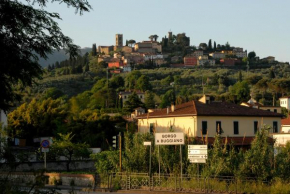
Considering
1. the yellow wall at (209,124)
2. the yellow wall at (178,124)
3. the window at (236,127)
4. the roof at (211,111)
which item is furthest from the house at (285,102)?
the yellow wall at (178,124)

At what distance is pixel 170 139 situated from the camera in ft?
101

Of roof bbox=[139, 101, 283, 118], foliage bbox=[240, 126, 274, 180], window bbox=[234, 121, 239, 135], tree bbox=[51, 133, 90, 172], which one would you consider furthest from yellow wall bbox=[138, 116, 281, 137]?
foliage bbox=[240, 126, 274, 180]

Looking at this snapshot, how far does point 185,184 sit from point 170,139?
2.48 meters

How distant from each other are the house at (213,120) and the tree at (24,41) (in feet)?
136

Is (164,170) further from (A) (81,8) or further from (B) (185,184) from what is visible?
(A) (81,8)

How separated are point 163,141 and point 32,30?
72.9ft

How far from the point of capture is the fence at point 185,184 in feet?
95.0

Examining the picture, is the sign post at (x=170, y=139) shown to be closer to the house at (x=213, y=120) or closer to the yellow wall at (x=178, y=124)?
the yellow wall at (x=178, y=124)

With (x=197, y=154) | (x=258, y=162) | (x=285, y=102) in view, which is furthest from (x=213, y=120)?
(x=285, y=102)

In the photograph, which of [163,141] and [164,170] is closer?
[163,141]

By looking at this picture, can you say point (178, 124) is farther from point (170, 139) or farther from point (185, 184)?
point (185, 184)

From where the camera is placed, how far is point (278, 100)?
164 m

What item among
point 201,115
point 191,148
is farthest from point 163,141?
point 201,115

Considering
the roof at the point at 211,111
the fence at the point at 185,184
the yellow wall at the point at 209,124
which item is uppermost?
the roof at the point at 211,111
